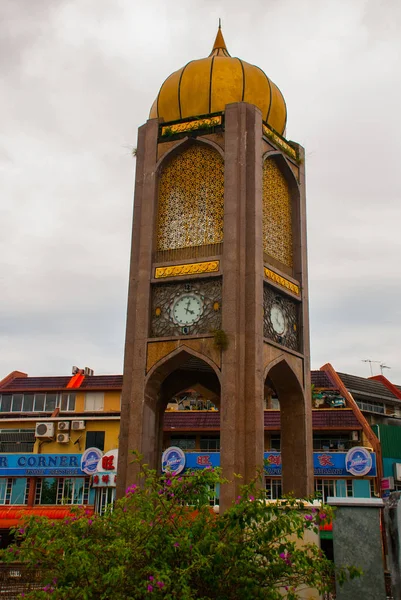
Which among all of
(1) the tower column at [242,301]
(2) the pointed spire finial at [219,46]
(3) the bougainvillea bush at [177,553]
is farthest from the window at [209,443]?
(3) the bougainvillea bush at [177,553]

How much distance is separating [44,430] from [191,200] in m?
25.5

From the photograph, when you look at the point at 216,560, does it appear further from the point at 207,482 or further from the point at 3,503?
the point at 3,503

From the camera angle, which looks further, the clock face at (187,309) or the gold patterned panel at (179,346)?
the clock face at (187,309)

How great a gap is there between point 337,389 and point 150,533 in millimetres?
34282

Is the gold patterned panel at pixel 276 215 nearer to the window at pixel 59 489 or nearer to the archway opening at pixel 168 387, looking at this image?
the archway opening at pixel 168 387

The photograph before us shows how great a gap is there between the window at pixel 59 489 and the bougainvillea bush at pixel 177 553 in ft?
104

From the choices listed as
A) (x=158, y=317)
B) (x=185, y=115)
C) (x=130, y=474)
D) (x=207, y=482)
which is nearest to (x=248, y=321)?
(x=158, y=317)

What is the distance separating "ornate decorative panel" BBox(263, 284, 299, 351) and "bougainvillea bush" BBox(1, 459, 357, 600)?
9232 mm

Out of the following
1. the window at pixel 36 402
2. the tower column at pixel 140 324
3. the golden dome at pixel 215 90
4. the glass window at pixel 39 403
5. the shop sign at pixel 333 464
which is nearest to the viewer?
the tower column at pixel 140 324

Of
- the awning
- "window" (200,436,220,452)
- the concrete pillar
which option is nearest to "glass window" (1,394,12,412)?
the awning

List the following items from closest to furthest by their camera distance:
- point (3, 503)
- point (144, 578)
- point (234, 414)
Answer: point (144, 578) → point (234, 414) → point (3, 503)

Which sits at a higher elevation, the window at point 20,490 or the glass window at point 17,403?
the glass window at point 17,403

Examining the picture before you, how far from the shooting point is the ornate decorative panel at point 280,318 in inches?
808

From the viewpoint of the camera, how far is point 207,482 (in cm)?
1160
